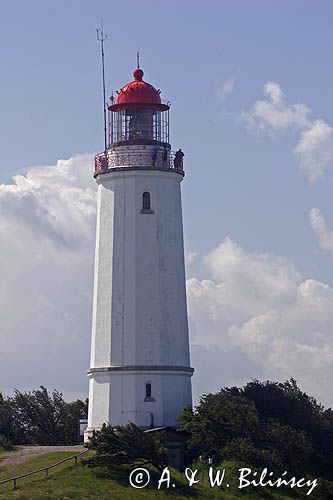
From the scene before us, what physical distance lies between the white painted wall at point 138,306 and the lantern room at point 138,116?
73.1 inches

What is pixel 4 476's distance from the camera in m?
50.8

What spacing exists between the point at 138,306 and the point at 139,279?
1212 millimetres

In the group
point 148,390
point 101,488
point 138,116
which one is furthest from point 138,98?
point 101,488

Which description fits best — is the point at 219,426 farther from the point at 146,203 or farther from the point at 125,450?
the point at 146,203

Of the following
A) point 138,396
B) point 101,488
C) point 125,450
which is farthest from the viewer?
point 138,396

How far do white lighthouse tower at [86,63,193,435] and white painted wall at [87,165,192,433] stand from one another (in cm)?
4

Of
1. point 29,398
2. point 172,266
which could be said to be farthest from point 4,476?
point 29,398

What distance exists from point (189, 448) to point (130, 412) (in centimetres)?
377

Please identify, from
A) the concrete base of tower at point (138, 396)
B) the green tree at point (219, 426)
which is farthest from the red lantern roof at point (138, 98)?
the green tree at point (219, 426)

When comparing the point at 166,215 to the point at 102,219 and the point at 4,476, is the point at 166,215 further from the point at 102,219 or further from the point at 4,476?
the point at 4,476

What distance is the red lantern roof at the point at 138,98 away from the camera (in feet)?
192

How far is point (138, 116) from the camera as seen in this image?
59.1 m

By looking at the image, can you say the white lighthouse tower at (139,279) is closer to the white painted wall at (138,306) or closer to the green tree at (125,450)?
the white painted wall at (138,306)

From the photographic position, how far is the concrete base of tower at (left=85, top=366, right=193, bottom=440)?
2224 inches
